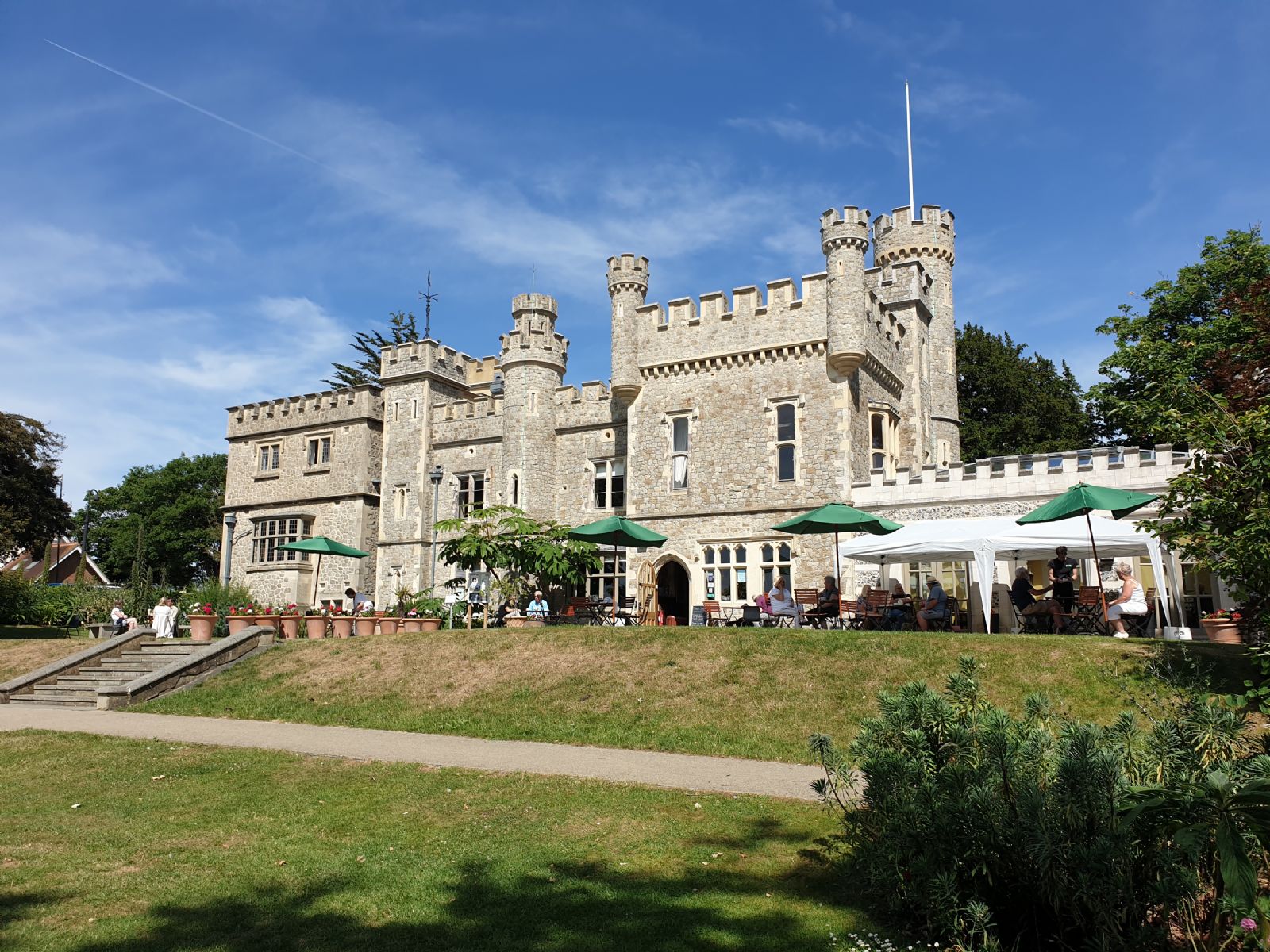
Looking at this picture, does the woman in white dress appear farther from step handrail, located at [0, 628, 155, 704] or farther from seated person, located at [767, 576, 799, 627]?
step handrail, located at [0, 628, 155, 704]

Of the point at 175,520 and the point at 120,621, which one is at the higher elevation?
the point at 175,520

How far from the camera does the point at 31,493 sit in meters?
29.8

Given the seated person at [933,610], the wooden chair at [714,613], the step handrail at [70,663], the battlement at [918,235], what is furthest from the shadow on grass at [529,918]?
the battlement at [918,235]

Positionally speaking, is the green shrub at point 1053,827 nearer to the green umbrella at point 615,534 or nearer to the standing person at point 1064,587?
the standing person at point 1064,587

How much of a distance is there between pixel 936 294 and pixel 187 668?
23.2 meters

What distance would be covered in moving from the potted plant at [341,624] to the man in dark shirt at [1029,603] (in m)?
14.8

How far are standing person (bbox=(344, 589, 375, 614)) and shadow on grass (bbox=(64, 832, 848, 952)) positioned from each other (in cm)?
1915

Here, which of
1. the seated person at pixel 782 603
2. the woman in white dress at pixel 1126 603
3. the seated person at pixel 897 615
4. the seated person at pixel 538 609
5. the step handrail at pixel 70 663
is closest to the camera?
the woman in white dress at pixel 1126 603

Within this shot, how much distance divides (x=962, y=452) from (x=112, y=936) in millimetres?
35452

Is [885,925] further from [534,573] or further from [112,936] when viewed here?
[534,573]

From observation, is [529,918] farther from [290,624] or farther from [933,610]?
[290,624]

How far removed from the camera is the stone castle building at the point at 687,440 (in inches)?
905

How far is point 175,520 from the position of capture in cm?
5144

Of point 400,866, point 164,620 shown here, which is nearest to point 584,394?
point 164,620
